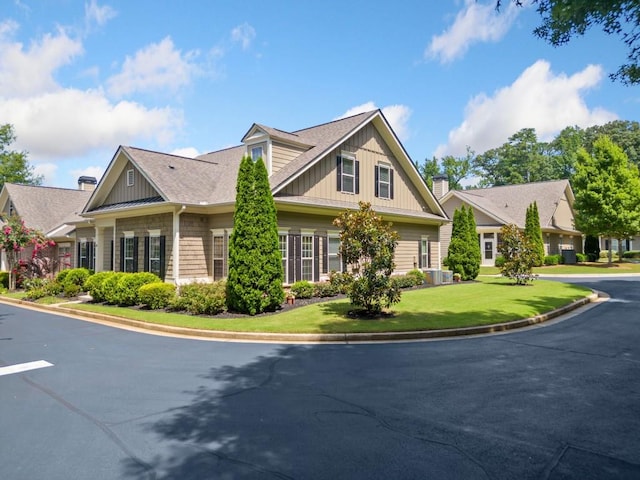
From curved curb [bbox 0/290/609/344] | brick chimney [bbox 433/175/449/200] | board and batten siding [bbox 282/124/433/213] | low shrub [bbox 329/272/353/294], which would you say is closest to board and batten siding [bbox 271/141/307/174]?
board and batten siding [bbox 282/124/433/213]

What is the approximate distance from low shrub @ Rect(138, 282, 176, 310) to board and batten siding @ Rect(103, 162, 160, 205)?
476 centimetres

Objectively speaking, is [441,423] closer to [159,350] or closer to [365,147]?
[159,350]

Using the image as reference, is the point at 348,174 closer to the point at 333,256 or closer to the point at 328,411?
the point at 333,256

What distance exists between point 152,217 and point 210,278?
3.81 metres

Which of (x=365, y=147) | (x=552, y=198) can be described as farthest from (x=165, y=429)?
(x=552, y=198)

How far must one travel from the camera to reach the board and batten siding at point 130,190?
1845 cm

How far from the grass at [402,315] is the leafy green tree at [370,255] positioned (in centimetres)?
62

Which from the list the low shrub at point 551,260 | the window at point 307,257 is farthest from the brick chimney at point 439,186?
the window at point 307,257

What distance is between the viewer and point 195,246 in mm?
17047

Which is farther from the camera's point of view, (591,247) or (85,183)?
(591,247)

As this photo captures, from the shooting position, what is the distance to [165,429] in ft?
15.6

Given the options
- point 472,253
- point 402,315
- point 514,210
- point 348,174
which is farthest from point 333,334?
point 514,210

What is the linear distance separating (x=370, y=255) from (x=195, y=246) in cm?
818

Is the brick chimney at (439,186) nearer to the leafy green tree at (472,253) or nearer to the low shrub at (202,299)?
the leafy green tree at (472,253)
